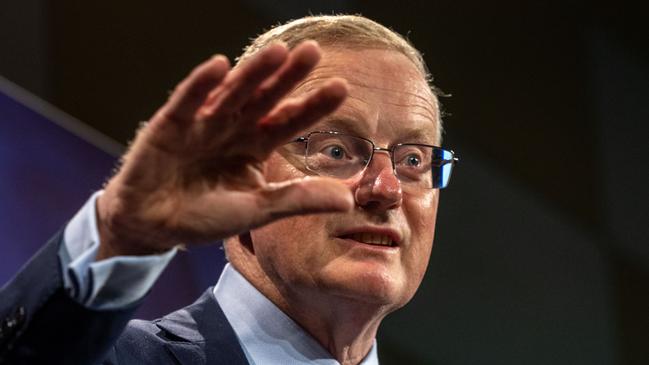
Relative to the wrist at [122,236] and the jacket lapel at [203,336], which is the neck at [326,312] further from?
the wrist at [122,236]

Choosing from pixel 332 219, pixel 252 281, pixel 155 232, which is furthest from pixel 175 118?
pixel 252 281

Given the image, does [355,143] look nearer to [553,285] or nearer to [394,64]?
[394,64]

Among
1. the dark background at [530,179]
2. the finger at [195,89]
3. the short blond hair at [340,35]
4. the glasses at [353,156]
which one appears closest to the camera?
the finger at [195,89]

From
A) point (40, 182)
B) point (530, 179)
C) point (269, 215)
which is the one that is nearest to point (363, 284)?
point (269, 215)

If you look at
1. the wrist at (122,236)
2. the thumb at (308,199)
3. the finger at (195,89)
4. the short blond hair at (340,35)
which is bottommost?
the wrist at (122,236)

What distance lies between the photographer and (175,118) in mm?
1094

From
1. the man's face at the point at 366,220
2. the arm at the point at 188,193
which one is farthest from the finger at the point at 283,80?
the man's face at the point at 366,220

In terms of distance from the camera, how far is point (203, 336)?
1.71 metres

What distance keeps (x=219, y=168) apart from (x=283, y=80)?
0.49ft

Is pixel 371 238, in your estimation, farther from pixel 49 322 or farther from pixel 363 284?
pixel 49 322

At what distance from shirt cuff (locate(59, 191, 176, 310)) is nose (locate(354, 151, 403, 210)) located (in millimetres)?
583

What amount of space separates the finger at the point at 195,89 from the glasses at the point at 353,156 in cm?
70

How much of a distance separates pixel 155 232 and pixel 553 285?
7.45ft

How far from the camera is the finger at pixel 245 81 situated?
1076mm
